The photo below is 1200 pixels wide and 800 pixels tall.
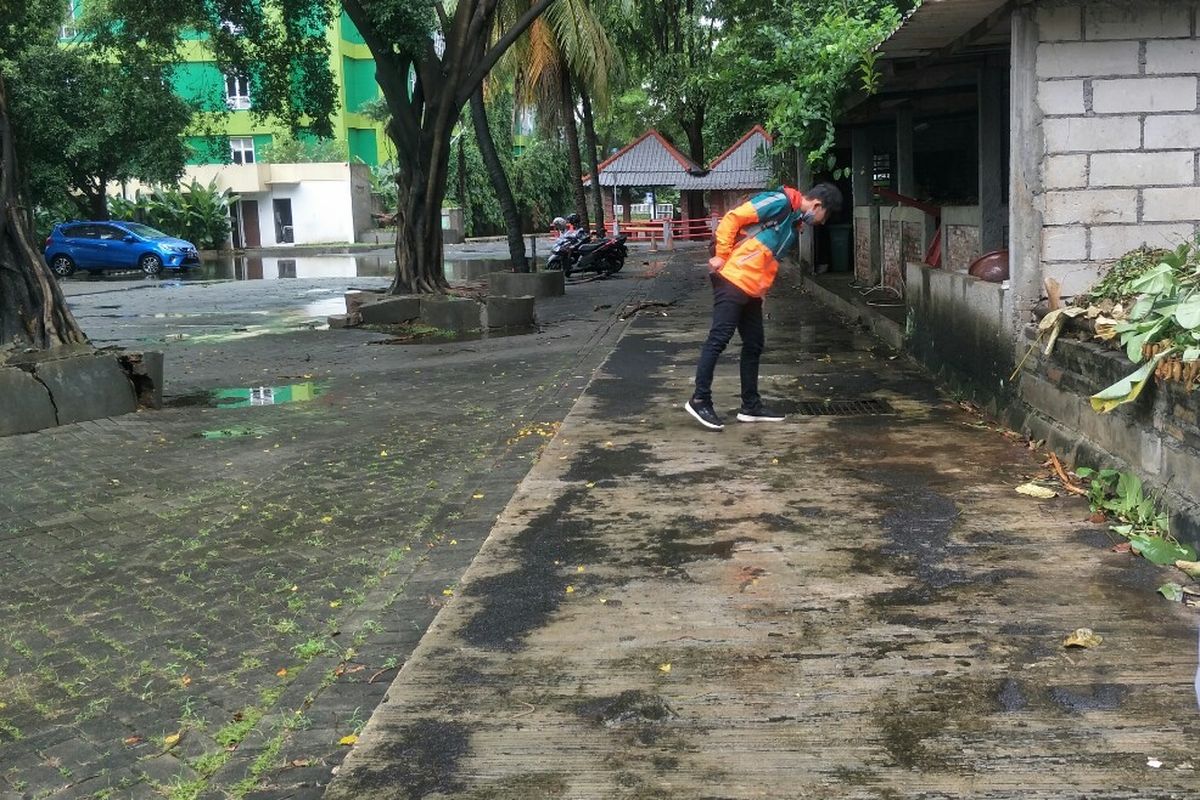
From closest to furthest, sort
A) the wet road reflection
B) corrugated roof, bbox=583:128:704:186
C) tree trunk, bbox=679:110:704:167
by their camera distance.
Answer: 1. the wet road reflection
2. tree trunk, bbox=679:110:704:167
3. corrugated roof, bbox=583:128:704:186

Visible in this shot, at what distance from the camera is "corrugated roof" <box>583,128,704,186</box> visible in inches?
1373

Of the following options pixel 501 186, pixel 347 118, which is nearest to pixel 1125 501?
pixel 501 186

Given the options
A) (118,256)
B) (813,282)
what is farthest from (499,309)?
(118,256)

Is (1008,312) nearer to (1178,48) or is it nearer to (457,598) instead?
(1178,48)

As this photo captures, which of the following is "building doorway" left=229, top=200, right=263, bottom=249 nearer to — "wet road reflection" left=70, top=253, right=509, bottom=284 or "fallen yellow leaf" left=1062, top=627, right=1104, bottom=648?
"wet road reflection" left=70, top=253, right=509, bottom=284

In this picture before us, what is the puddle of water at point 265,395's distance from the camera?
9.59 meters

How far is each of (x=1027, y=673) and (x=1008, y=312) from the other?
12.5 feet

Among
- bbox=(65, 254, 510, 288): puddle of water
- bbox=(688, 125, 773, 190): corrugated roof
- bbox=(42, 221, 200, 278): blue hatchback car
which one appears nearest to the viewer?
bbox=(65, 254, 510, 288): puddle of water

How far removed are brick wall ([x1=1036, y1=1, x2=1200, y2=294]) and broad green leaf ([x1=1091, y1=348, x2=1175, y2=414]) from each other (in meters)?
1.78

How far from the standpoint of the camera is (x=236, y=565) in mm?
5273

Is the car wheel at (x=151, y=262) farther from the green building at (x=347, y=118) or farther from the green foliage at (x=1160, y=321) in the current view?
the green foliage at (x=1160, y=321)

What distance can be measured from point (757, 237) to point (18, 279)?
5.89m

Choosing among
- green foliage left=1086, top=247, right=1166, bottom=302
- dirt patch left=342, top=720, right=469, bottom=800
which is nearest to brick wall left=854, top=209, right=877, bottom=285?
green foliage left=1086, top=247, right=1166, bottom=302

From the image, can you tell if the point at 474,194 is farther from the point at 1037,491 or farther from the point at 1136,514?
the point at 1136,514
